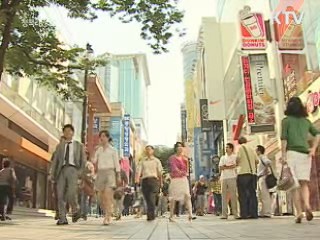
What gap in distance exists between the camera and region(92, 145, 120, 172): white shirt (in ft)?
32.2

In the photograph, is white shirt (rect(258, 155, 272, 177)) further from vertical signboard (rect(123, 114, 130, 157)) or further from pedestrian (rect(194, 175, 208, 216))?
vertical signboard (rect(123, 114, 130, 157))

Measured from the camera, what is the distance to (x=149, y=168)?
11867 mm

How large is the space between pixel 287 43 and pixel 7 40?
11136 millimetres

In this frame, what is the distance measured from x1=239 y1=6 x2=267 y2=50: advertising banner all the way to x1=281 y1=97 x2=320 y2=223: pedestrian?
1236cm

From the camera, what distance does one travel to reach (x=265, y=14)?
20.6 metres

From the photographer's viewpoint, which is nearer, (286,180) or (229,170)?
(286,180)

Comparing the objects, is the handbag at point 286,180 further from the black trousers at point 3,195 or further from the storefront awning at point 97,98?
the storefront awning at point 97,98

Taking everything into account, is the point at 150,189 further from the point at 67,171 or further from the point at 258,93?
the point at 258,93

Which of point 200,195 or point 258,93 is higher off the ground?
point 258,93

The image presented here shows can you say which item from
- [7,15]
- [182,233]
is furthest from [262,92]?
[182,233]

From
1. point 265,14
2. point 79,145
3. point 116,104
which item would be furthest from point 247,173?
point 116,104

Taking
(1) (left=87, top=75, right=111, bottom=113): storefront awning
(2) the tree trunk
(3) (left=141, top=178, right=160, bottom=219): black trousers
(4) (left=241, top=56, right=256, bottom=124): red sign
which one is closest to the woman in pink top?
(3) (left=141, top=178, right=160, bottom=219): black trousers

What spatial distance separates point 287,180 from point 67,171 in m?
4.02

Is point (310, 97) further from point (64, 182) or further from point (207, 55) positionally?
point (207, 55)
